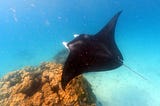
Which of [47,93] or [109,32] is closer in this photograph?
[109,32]

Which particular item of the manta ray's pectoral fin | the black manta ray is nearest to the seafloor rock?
the black manta ray

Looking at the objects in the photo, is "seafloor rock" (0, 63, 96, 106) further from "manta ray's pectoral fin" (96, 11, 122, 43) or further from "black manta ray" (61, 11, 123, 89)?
"manta ray's pectoral fin" (96, 11, 122, 43)

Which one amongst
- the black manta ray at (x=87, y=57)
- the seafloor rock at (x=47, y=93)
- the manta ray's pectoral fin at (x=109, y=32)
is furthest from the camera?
the seafloor rock at (x=47, y=93)

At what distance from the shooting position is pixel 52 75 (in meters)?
8.03

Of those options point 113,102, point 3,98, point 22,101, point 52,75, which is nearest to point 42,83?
point 52,75

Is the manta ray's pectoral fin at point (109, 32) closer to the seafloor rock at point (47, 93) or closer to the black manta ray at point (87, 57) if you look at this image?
the black manta ray at point (87, 57)

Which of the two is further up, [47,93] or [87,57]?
[47,93]

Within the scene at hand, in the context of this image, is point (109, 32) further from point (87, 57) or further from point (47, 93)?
point (47, 93)

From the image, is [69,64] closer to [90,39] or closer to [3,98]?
[90,39]

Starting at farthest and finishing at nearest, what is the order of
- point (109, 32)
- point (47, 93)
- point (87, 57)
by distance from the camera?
point (47, 93)
point (109, 32)
point (87, 57)

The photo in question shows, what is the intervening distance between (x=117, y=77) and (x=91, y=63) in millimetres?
10156

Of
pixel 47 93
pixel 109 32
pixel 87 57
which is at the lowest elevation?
pixel 87 57

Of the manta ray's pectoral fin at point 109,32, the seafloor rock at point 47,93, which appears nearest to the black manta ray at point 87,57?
the manta ray's pectoral fin at point 109,32

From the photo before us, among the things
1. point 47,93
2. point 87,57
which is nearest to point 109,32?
point 87,57
